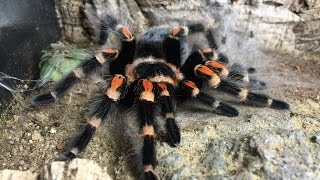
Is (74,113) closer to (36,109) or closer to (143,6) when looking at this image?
A: (36,109)

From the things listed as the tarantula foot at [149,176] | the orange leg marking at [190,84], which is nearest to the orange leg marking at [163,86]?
the orange leg marking at [190,84]

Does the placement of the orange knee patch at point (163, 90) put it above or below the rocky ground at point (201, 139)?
above

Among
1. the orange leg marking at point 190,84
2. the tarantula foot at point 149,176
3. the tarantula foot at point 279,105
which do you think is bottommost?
the tarantula foot at point 279,105

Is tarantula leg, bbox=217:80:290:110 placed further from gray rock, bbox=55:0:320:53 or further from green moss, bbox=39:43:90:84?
green moss, bbox=39:43:90:84

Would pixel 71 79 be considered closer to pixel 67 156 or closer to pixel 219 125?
pixel 67 156

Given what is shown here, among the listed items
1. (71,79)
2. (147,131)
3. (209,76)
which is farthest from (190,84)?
(71,79)

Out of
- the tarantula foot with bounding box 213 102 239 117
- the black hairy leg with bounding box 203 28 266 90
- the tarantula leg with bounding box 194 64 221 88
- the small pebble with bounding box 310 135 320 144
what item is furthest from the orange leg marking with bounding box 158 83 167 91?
the small pebble with bounding box 310 135 320 144

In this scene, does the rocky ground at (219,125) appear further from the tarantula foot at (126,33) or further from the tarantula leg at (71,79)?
the tarantula foot at (126,33)
